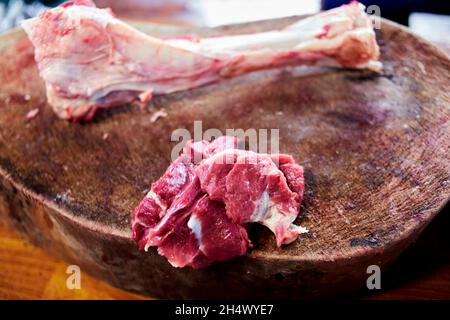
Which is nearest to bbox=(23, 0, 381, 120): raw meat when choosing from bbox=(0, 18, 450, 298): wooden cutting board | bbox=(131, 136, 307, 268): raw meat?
bbox=(0, 18, 450, 298): wooden cutting board

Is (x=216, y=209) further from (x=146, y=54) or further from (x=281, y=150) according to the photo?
(x=146, y=54)

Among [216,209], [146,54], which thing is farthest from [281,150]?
[146,54]

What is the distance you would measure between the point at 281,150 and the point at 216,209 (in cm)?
54

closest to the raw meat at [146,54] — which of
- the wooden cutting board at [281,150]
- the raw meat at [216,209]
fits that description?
the wooden cutting board at [281,150]

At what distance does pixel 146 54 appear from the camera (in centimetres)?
250

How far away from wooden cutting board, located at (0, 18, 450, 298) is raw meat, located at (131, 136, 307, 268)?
73 millimetres

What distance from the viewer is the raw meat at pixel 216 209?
1.85 meters

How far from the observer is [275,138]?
7.73ft

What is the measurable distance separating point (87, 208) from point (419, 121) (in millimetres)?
1519

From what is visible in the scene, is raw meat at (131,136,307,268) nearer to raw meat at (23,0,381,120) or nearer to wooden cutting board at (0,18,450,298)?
wooden cutting board at (0,18,450,298)

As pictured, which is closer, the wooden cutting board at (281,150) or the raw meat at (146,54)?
the wooden cutting board at (281,150)

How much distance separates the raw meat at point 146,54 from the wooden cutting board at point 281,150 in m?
0.09

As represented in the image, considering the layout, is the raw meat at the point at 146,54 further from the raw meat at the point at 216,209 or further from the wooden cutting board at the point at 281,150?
the raw meat at the point at 216,209

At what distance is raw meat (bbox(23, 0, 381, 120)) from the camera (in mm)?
2393
